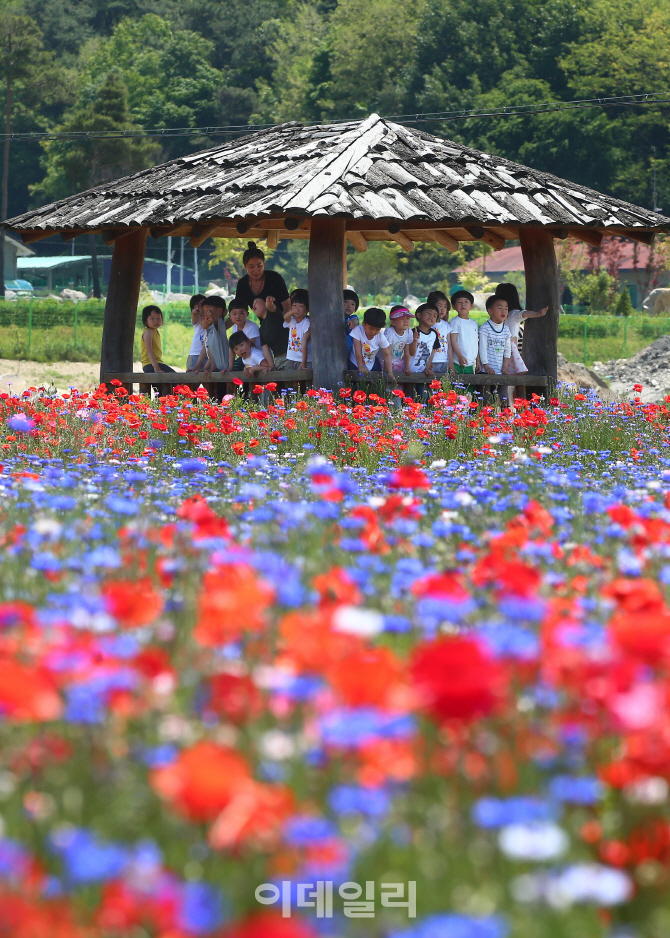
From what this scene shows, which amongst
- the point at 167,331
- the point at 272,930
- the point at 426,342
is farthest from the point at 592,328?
the point at 272,930

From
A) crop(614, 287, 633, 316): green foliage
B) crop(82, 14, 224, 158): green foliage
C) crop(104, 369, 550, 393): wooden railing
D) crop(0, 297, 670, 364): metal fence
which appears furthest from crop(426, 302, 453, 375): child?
crop(82, 14, 224, 158): green foliage

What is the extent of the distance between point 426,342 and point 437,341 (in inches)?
6.7

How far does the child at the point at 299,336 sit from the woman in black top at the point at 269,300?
16.4 inches

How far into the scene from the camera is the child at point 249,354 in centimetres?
1331

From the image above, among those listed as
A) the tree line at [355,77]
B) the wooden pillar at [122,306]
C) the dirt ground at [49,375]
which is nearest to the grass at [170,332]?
the dirt ground at [49,375]

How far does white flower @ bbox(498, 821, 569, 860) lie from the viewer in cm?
159

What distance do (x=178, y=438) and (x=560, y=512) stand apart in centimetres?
591

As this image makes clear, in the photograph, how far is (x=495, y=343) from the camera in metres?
13.5

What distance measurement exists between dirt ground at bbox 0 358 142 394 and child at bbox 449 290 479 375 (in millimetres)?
10625

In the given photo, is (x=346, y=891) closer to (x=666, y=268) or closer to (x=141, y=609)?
(x=141, y=609)

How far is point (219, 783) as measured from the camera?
4.84ft

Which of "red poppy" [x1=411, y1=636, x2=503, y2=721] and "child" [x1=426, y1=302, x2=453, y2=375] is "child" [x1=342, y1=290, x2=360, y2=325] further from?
"red poppy" [x1=411, y1=636, x2=503, y2=721]

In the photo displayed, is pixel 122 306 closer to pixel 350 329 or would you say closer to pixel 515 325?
pixel 350 329

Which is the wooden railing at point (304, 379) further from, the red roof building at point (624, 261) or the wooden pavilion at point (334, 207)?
the red roof building at point (624, 261)
